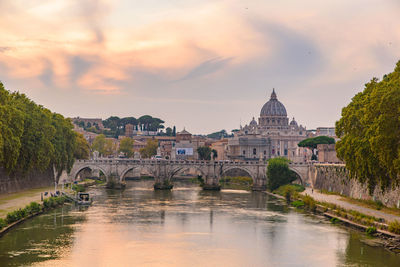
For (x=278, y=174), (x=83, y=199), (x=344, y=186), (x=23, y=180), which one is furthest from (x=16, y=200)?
(x=278, y=174)

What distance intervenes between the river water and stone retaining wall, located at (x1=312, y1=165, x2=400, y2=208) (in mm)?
5783

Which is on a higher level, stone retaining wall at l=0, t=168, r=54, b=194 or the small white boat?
stone retaining wall at l=0, t=168, r=54, b=194

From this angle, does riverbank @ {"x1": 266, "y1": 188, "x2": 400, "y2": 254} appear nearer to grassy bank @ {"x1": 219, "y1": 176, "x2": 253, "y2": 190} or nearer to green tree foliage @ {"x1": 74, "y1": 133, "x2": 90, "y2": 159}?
grassy bank @ {"x1": 219, "y1": 176, "x2": 253, "y2": 190}

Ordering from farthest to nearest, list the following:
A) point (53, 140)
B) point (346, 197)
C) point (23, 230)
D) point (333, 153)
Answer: point (333, 153) < point (53, 140) < point (346, 197) < point (23, 230)

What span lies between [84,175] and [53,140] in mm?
35776

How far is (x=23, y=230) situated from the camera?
4244cm

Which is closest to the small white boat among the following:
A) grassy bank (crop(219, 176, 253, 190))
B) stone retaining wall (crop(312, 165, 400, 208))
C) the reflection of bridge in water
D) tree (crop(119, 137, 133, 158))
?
stone retaining wall (crop(312, 165, 400, 208))

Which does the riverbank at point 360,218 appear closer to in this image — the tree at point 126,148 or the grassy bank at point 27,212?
the grassy bank at point 27,212

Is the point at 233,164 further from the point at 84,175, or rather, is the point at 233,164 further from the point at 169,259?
the point at 169,259

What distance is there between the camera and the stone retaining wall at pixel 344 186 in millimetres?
49444

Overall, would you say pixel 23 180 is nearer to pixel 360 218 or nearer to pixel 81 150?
pixel 81 150

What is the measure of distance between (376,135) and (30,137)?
127ft

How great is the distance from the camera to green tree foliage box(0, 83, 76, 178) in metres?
53.8

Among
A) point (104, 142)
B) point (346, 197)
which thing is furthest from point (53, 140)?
point (104, 142)
